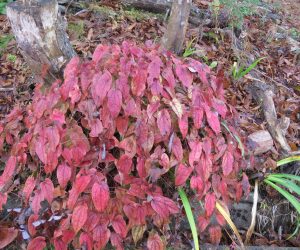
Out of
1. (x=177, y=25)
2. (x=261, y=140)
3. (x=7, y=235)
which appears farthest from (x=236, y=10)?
(x=7, y=235)

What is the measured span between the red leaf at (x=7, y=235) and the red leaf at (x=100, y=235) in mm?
507

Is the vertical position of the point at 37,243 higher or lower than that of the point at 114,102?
lower

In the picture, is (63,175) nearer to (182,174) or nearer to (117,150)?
(117,150)

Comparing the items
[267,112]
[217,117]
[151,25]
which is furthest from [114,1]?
[217,117]

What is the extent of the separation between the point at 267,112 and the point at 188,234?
1.32 m

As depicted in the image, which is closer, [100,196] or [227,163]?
[100,196]

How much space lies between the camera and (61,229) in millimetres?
2070

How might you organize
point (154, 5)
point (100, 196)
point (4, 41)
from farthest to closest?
point (154, 5)
point (4, 41)
point (100, 196)

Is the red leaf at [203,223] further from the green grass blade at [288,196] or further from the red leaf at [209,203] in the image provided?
the green grass blade at [288,196]

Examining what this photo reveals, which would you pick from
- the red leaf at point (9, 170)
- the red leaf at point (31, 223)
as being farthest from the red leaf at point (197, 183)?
the red leaf at point (9, 170)

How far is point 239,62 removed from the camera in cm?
368

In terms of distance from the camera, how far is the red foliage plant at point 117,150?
208 centimetres

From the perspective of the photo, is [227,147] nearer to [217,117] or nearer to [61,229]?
[217,117]

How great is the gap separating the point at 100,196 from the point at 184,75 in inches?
36.5
